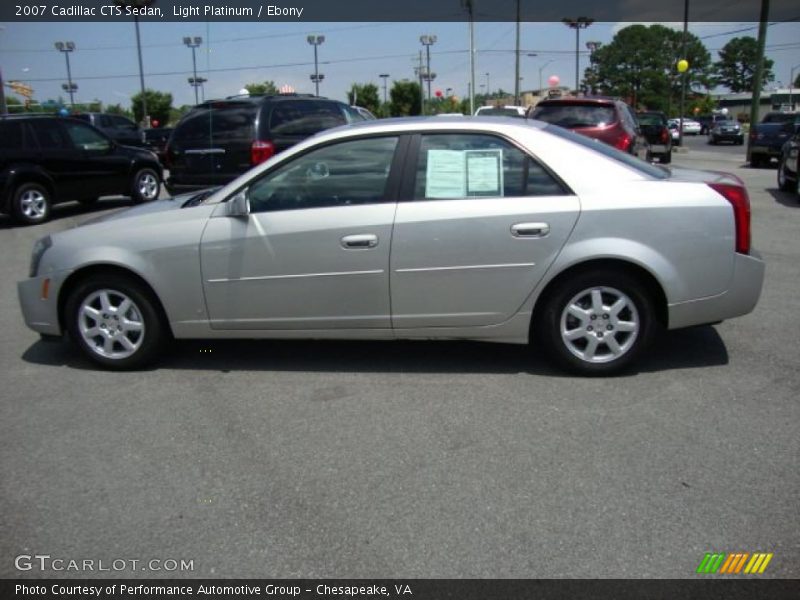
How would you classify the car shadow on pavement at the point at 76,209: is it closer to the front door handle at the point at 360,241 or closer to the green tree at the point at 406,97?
the front door handle at the point at 360,241

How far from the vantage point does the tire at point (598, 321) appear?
173 inches

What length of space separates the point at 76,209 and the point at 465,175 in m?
11.4

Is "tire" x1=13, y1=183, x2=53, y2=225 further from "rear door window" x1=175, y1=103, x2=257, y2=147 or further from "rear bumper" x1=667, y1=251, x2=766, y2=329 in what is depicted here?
"rear bumper" x1=667, y1=251, x2=766, y2=329

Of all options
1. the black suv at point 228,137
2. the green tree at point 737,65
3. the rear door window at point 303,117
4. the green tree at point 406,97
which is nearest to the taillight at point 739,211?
the black suv at point 228,137

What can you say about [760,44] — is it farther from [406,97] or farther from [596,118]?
[406,97]

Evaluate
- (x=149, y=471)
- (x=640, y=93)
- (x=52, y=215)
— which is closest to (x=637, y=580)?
(x=149, y=471)

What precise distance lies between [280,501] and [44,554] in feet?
3.14

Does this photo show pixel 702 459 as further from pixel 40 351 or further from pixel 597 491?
pixel 40 351

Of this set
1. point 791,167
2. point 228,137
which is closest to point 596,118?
point 791,167

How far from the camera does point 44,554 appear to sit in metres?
2.85

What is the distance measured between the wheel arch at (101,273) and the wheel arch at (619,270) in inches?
96.6

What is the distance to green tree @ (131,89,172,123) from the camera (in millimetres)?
58875

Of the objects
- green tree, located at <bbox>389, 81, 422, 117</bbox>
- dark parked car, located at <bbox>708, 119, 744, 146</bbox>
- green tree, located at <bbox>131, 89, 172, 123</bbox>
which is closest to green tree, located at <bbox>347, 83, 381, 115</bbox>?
green tree, located at <bbox>389, 81, 422, 117</bbox>

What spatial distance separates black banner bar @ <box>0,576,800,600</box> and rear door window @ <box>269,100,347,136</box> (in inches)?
294
